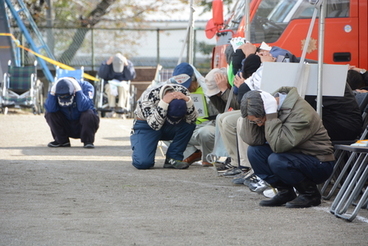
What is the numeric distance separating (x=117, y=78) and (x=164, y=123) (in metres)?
9.26

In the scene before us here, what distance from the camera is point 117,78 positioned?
58.4 ft

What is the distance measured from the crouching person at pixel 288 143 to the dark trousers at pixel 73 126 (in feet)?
17.9

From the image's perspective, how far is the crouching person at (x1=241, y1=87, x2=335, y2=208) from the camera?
567 centimetres

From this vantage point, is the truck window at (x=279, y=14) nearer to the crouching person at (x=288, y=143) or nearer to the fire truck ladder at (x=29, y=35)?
the crouching person at (x=288, y=143)

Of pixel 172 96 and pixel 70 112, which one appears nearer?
pixel 172 96

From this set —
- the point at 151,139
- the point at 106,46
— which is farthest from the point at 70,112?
the point at 106,46

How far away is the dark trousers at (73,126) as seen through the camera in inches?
438

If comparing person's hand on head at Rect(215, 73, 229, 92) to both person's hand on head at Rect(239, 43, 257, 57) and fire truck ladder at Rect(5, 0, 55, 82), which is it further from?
fire truck ladder at Rect(5, 0, 55, 82)

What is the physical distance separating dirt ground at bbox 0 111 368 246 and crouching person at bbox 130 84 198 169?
20cm

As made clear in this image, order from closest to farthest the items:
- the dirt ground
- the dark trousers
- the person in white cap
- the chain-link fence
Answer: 1. the dirt ground
2. the dark trousers
3. the person in white cap
4. the chain-link fence

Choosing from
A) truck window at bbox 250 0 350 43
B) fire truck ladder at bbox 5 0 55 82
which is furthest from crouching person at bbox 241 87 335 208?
fire truck ladder at bbox 5 0 55 82

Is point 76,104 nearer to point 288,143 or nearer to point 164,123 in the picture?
point 164,123

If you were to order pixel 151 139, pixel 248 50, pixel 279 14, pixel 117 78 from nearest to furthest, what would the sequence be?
pixel 248 50 < pixel 151 139 < pixel 279 14 < pixel 117 78

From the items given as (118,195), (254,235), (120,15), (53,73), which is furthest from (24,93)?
(254,235)
